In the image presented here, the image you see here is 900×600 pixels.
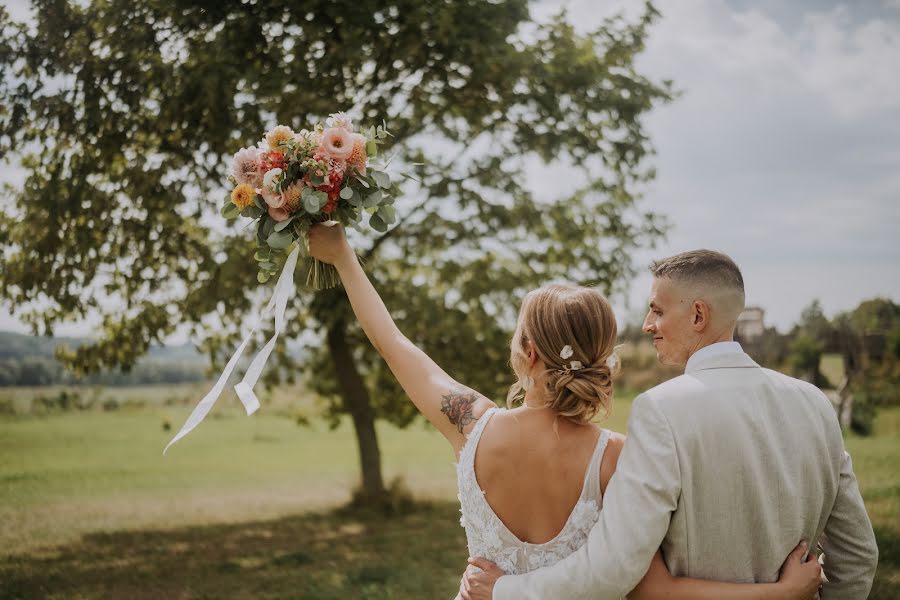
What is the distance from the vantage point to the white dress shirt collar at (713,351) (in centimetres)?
244

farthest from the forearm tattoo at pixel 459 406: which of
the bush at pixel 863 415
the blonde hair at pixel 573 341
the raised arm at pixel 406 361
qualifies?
the bush at pixel 863 415

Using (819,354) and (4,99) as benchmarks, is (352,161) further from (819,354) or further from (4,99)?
(819,354)

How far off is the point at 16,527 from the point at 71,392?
12.3 ft

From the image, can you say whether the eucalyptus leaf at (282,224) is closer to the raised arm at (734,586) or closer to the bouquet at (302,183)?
the bouquet at (302,183)

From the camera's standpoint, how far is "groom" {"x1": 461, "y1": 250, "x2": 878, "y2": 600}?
2.25m

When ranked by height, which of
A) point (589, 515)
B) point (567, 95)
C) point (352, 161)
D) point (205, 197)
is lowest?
point (589, 515)

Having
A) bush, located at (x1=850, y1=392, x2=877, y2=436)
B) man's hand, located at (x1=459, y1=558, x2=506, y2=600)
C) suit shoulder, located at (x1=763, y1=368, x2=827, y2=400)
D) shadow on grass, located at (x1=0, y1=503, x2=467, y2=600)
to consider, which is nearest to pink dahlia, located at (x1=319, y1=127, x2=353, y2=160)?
man's hand, located at (x1=459, y1=558, x2=506, y2=600)

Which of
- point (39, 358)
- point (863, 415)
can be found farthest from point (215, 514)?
point (863, 415)

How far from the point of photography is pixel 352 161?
3.21 metres

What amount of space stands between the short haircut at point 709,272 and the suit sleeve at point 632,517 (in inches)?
19.0

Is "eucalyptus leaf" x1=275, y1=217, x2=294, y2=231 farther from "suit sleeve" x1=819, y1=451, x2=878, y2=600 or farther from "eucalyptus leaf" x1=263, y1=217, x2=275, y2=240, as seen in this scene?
"suit sleeve" x1=819, y1=451, x2=878, y2=600

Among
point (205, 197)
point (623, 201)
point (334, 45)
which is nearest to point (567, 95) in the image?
point (623, 201)

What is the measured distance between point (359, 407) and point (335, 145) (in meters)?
8.26

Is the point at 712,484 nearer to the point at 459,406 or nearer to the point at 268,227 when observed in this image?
the point at 459,406
